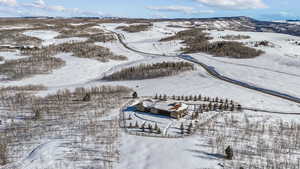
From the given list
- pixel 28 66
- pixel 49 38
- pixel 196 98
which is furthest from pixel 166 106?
pixel 49 38

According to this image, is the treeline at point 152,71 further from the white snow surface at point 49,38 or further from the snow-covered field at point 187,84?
the white snow surface at point 49,38

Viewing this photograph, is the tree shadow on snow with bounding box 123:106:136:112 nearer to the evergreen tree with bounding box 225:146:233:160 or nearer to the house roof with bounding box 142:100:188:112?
the house roof with bounding box 142:100:188:112

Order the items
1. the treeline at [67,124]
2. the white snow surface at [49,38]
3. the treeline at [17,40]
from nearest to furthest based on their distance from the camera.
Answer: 1. the treeline at [67,124]
2. the treeline at [17,40]
3. the white snow surface at [49,38]

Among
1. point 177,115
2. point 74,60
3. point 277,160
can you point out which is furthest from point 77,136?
point 74,60

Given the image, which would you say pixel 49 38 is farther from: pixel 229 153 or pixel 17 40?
pixel 229 153

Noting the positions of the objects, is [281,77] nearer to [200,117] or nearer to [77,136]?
[200,117]

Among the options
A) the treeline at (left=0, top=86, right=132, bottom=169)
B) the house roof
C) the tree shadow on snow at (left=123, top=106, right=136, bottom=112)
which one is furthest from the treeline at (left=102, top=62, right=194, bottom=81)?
the house roof

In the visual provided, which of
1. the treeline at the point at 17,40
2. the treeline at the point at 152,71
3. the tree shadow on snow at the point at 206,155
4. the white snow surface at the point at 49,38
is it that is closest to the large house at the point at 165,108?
the tree shadow on snow at the point at 206,155
